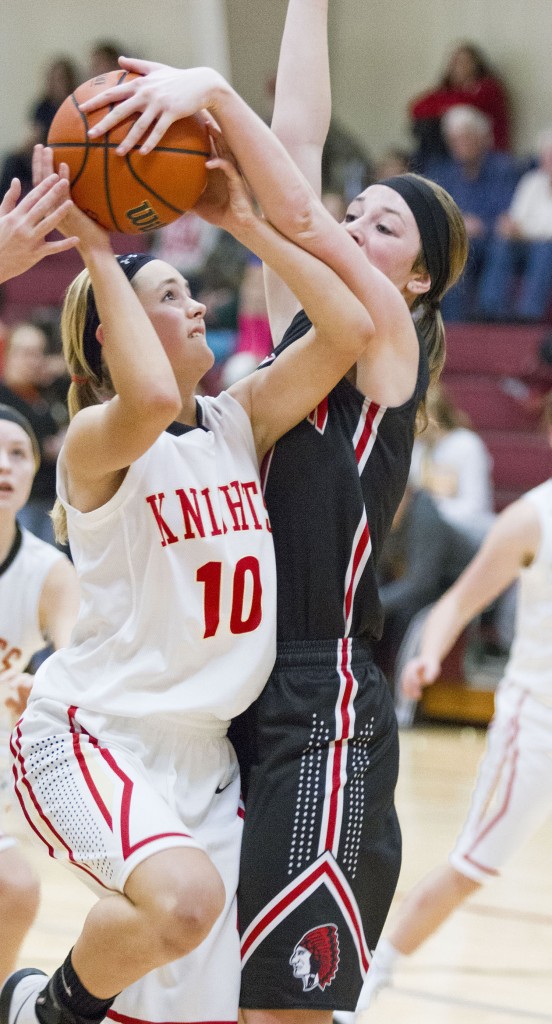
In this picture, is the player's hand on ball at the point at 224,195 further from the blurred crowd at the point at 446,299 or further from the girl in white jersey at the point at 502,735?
the blurred crowd at the point at 446,299

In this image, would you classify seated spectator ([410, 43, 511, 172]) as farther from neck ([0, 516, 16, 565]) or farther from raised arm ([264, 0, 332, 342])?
raised arm ([264, 0, 332, 342])

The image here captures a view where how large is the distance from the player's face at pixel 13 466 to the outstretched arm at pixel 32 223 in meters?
1.47

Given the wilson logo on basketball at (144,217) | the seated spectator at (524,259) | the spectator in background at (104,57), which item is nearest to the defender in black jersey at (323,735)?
the wilson logo on basketball at (144,217)

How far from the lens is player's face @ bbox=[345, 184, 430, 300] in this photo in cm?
306

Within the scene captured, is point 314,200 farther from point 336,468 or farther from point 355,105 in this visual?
point 355,105

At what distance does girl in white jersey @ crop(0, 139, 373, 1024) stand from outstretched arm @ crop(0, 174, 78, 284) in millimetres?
34

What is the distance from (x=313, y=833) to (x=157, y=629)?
0.53 m

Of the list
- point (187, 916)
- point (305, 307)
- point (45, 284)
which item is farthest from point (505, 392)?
point (187, 916)

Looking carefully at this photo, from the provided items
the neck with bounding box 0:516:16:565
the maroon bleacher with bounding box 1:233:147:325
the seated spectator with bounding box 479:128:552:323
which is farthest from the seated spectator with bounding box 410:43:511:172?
the neck with bounding box 0:516:16:565

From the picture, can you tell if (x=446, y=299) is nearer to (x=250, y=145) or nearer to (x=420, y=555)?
(x=420, y=555)

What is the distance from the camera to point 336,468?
9.61ft

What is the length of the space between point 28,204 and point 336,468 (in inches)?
32.7

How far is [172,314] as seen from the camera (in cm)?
291

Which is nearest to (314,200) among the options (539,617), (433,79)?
(539,617)
